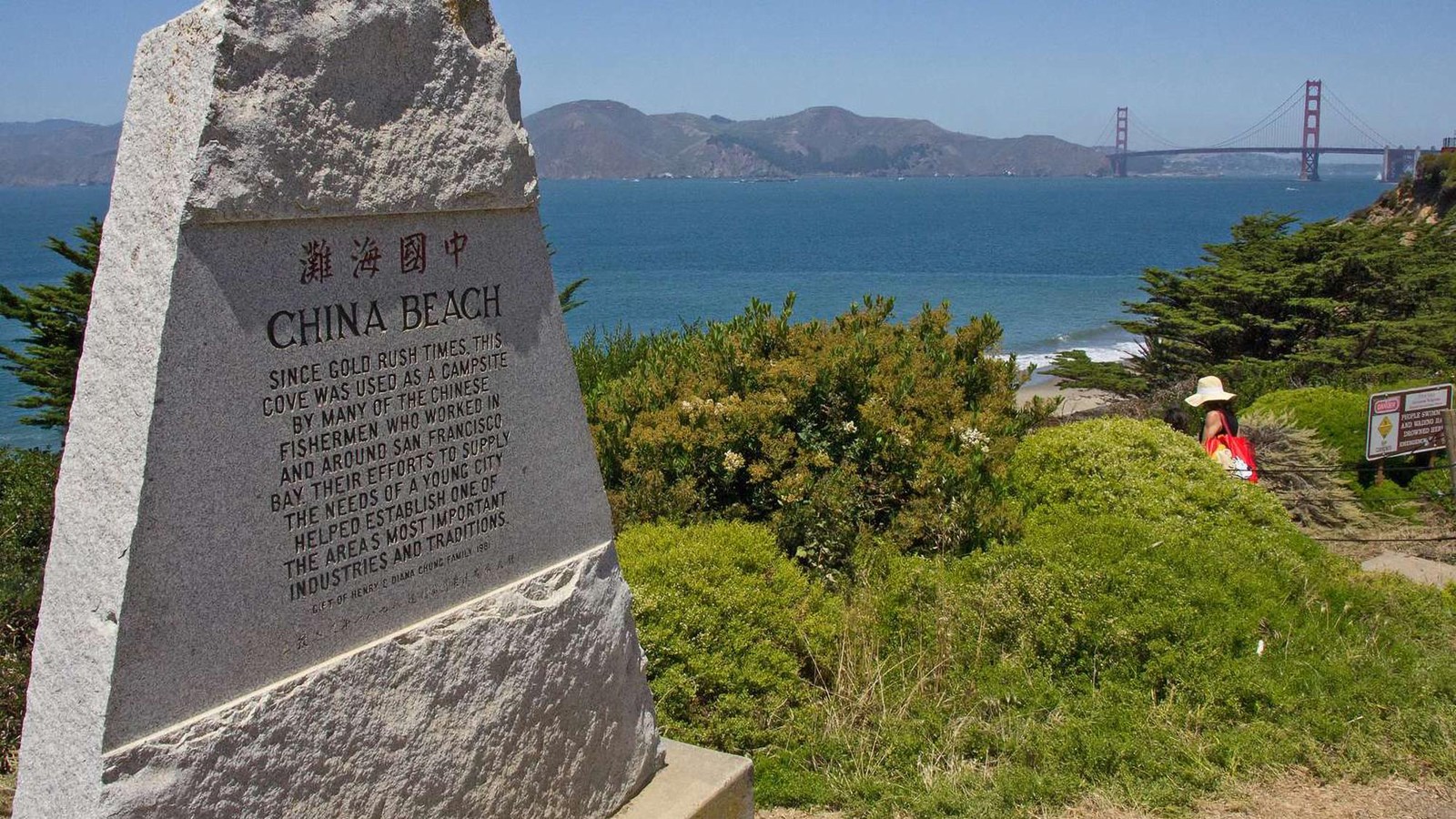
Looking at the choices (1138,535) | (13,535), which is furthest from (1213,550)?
(13,535)

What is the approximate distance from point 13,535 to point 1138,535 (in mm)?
5405

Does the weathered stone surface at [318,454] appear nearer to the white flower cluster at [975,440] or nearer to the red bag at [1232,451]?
the white flower cluster at [975,440]

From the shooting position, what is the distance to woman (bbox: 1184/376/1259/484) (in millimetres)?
Answer: 7770

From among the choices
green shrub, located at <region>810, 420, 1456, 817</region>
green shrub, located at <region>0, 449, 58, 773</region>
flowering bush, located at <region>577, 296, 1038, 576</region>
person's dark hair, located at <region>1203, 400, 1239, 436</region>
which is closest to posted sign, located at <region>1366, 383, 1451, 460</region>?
person's dark hair, located at <region>1203, 400, 1239, 436</region>

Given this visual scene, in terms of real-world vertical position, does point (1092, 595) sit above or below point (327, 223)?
below

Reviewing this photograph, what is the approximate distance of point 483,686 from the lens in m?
3.43

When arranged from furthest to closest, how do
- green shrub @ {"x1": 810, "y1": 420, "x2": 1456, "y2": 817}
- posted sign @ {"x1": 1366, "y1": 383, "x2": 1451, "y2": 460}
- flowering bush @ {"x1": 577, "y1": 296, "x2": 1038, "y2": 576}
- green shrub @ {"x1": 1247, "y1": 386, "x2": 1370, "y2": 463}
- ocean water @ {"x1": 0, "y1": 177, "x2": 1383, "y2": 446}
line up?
ocean water @ {"x1": 0, "y1": 177, "x2": 1383, "y2": 446}
green shrub @ {"x1": 1247, "y1": 386, "x2": 1370, "y2": 463}
posted sign @ {"x1": 1366, "y1": 383, "x2": 1451, "y2": 460}
flowering bush @ {"x1": 577, "y1": 296, "x2": 1038, "y2": 576}
green shrub @ {"x1": 810, "y1": 420, "x2": 1456, "y2": 817}

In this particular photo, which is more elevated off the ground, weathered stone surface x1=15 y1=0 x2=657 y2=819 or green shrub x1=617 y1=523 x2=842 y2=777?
weathered stone surface x1=15 y1=0 x2=657 y2=819

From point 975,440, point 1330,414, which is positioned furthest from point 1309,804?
point 1330,414

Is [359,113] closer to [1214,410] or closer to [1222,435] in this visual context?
[1222,435]

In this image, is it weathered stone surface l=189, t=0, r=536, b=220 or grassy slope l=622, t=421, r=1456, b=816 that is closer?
weathered stone surface l=189, t=0, r=536, b=220

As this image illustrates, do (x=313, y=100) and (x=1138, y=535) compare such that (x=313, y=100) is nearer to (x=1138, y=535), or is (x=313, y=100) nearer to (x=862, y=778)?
(x=862, y=778)

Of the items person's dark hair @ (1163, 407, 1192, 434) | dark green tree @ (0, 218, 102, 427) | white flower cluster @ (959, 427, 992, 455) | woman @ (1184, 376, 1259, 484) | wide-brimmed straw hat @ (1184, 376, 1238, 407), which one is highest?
dark green tree @ (0, 218, 102, 427)

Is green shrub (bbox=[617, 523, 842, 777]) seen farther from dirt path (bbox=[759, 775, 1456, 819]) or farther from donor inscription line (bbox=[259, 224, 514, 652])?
donor inscription line (bbox=[259, 224, 514, 652])
